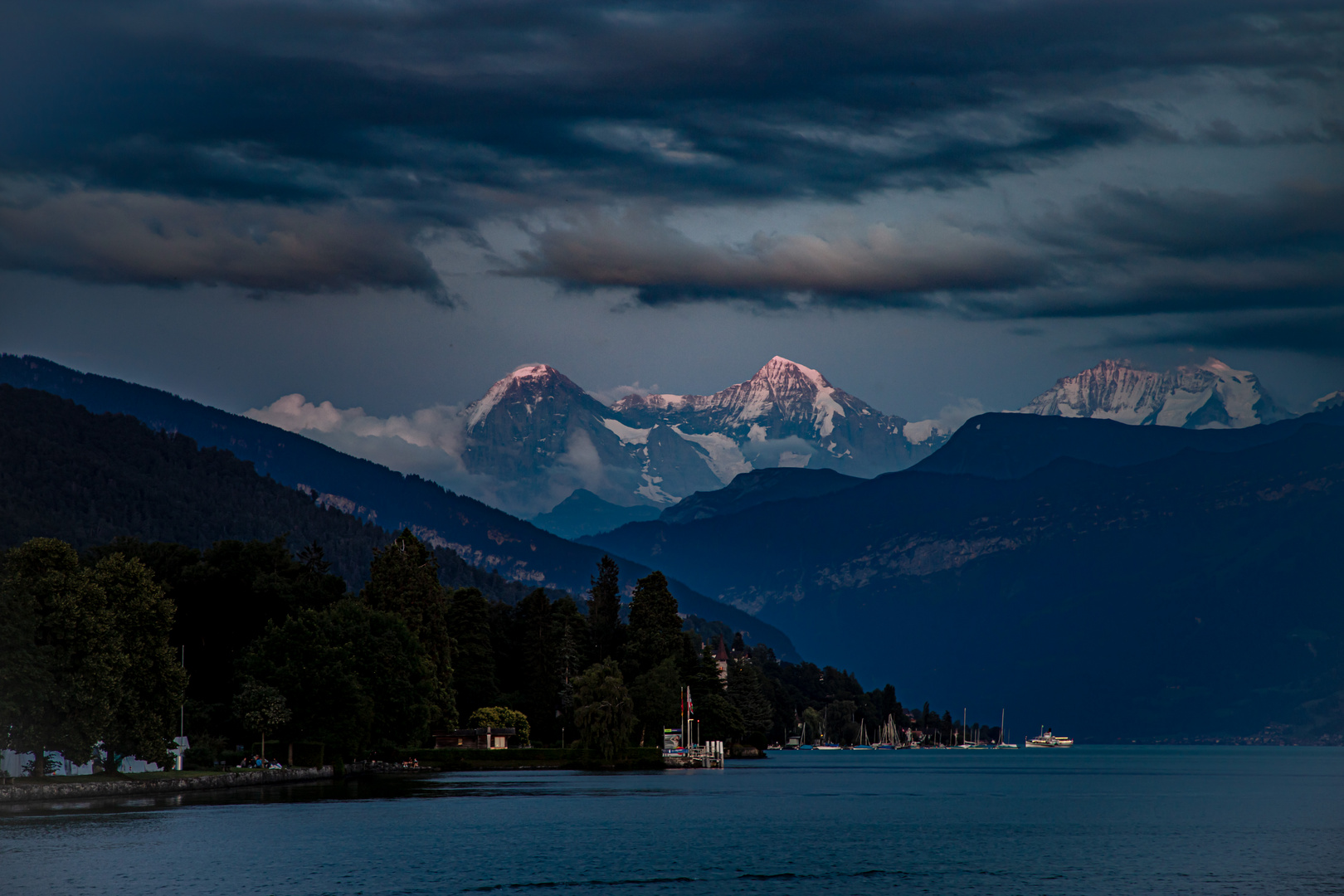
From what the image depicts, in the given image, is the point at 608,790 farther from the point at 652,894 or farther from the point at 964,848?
Answer: the point at 652,894

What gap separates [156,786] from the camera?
12606 centimetres

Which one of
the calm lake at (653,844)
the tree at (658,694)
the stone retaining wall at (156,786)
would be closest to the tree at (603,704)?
the tree at (658,694)

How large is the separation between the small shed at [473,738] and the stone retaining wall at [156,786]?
28.9m

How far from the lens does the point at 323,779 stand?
15775cm

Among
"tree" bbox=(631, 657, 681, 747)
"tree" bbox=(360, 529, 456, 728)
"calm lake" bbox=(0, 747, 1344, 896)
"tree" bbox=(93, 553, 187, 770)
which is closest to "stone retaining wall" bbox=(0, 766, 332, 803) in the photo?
"tree" bbox=(93, 553, 187, 770)

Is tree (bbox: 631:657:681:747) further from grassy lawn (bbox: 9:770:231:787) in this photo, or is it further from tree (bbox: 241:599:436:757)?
grassy lawn (bbox: 9:770:231:787)

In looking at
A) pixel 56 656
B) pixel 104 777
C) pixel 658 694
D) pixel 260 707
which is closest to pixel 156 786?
pixel 104 777

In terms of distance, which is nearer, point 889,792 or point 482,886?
point 482,886

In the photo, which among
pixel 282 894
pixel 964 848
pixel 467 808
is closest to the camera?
pixel 282 894

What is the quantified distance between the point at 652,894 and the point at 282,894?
16.8m

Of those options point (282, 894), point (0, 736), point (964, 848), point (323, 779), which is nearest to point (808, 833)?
point (964, 848)

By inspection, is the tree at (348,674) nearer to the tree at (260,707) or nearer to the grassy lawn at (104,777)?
the tree at (260,707)

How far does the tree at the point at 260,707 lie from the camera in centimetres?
13950

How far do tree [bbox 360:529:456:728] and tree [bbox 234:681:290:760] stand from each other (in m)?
28.3
